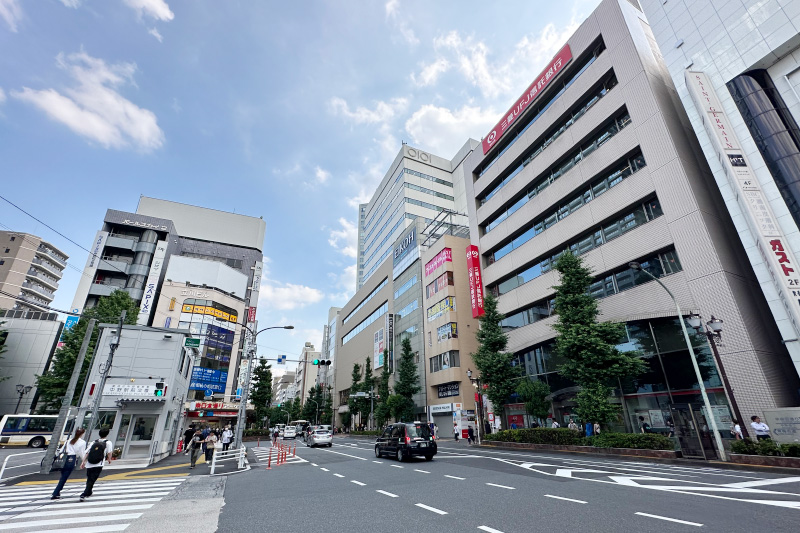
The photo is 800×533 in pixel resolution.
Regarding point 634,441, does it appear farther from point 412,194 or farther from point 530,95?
point 412,194

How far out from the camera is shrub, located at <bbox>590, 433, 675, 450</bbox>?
16142 mm

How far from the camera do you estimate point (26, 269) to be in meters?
60.7

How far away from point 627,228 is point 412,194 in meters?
45.2

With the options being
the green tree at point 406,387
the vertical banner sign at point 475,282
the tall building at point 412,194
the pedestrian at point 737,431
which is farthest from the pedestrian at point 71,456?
the tall building at point 412,194

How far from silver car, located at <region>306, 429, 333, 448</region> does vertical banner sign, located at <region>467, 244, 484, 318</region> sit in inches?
702

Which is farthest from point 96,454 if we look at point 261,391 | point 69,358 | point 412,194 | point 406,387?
point 412,194

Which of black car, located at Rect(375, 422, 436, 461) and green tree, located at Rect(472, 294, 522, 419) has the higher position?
green tree, located at Rect(472, 294, 522, 419)

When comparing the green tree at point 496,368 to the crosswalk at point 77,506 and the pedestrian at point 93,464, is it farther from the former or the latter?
the pedestrian at point 93,464

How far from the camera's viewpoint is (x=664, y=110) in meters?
22.3

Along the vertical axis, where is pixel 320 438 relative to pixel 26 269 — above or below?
below

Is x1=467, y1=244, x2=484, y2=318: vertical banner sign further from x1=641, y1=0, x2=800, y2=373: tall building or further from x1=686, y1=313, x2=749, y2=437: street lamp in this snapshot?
x1=641, y1=0, x2=800, y2=373: tall building

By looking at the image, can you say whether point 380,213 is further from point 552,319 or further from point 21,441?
point 21,441

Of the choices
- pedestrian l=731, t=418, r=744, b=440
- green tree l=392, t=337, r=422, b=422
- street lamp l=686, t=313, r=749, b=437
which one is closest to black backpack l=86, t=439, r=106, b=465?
street lamp l=686, t=313, r=749, b=437

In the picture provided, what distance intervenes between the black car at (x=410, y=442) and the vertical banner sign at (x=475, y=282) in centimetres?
1798
